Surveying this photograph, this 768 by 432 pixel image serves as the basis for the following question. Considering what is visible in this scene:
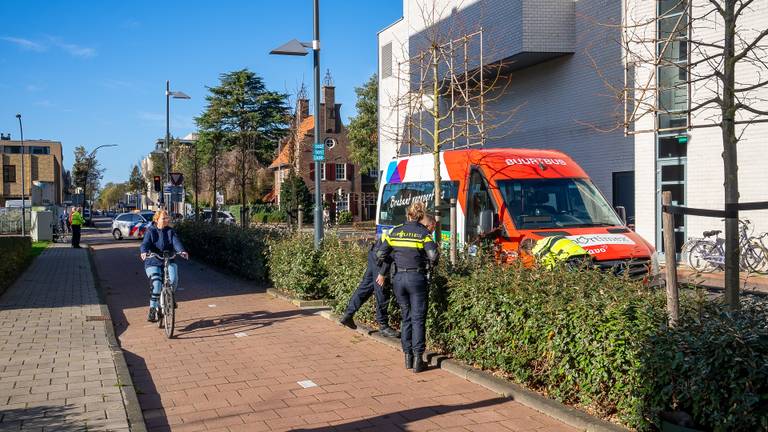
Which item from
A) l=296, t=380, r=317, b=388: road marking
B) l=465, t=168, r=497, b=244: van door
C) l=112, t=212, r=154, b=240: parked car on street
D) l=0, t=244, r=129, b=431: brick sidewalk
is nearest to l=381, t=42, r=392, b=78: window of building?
l=112, t=212, r=154, b=240: parked car on street

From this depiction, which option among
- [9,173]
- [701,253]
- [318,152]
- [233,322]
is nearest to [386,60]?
[701,253]

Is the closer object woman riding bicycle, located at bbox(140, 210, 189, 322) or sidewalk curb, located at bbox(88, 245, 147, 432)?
sidewalk curb, located at bbox(88, 245, 147, 432)

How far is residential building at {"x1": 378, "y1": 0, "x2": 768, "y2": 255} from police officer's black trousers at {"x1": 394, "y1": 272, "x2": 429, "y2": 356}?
10.1 metres

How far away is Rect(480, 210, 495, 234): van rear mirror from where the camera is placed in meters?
9.48

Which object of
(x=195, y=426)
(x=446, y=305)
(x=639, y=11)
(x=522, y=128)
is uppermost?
(x=639, y=11)

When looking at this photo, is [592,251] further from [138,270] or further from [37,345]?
[138,270]

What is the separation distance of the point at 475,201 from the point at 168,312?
466 centimetres

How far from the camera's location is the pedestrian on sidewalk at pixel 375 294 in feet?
27.7

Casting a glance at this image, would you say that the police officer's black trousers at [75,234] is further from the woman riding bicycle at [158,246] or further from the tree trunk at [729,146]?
the tree trunk at [729,146]

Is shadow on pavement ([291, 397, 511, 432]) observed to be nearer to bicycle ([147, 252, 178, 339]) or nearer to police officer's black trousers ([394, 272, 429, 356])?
police officer's black trousers ([394, 272, 429, 356])

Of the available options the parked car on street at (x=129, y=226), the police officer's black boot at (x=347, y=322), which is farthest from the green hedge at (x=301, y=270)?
the parked car on street at (x=129, y=226)

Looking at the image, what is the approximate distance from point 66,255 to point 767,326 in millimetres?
25192

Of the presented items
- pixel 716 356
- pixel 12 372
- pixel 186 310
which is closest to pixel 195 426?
pixel 12 372

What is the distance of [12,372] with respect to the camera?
285 inches
